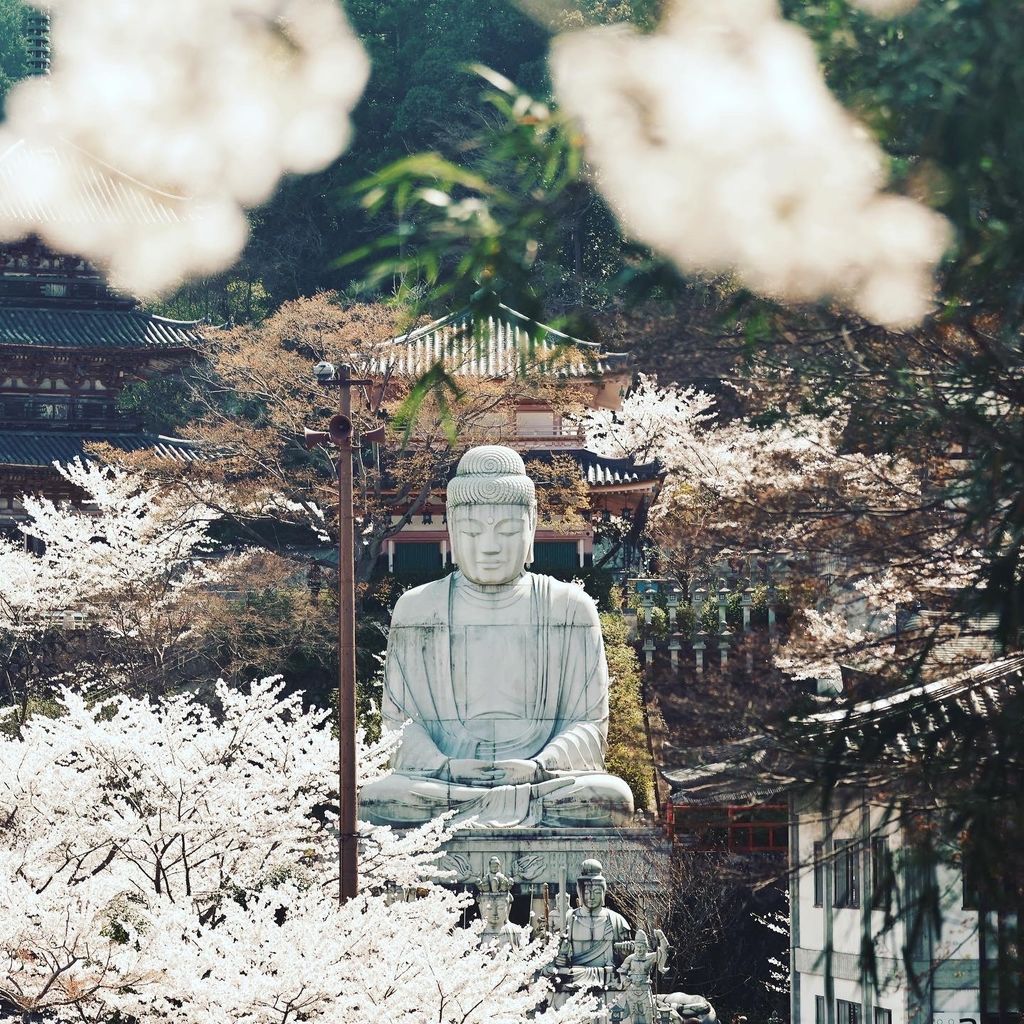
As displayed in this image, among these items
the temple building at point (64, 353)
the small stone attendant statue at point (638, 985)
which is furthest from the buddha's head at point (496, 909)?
the temple building at point (64, 353)

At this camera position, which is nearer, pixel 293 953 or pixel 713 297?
pixel 713 297

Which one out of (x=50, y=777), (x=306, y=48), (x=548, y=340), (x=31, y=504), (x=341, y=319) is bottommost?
(x=50, y=777)

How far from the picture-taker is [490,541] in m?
20.6

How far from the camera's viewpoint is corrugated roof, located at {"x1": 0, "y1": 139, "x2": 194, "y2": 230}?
35.8 metres

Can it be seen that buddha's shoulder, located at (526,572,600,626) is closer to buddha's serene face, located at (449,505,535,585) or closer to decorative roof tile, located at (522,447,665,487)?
buddha's serene face, located at (449,505,535,585)

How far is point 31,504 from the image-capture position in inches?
1196

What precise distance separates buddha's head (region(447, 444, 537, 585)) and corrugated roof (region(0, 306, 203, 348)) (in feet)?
45.8

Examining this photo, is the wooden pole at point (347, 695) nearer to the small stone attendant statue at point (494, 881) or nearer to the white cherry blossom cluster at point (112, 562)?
the small stone attendant statue at point (494, 881)

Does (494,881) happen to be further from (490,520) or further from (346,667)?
(490,520)

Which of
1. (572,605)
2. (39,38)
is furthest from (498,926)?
(39,38)

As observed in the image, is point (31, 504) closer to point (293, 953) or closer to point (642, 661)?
point (642, 661)

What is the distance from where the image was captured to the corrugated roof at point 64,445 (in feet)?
109

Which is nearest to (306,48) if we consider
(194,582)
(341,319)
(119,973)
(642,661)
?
(341,319)

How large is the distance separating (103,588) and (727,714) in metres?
24.1
